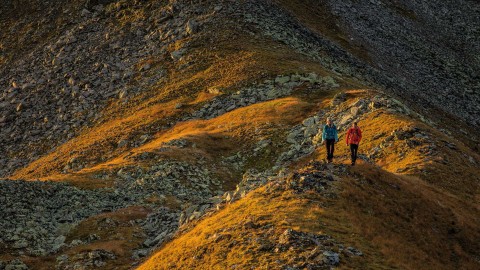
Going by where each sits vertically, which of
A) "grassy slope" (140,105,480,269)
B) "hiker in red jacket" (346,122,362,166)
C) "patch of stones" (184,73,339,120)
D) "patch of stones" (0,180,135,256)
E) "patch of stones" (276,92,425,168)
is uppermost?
"hiker in red jacket" (346,122,362,166)

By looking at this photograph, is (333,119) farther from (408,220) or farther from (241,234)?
(241,234)

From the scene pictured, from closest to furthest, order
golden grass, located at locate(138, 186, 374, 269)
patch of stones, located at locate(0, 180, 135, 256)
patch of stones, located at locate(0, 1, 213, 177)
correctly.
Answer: golden grass, located at locate(138, 186, 374, 269) < patch of stones, located at locate(0, 180, 135, 256) < patch of stones, located at locate(0, 1, 213, 177)

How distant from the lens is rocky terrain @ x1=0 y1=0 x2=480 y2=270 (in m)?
31.4

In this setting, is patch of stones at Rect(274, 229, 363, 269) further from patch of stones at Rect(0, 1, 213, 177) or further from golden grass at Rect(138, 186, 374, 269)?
patch of stones at Rect(0, 1, 213, 177)

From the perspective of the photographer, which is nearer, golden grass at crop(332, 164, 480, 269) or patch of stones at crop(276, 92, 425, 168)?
golden grass at crop(332, 164, 480, 269)

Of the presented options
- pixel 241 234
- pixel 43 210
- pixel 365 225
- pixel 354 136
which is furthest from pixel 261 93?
pixel 241 234

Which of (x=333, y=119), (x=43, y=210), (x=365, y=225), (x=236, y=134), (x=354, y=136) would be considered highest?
(x=354, y=136)

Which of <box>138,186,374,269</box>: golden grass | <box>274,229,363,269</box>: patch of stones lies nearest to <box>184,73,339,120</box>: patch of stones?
<box>138,186,374,269</box>: golden grass

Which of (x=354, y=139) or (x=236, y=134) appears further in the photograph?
(x=236, y=134)

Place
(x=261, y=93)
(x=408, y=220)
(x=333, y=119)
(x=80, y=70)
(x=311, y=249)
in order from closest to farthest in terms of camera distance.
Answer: (x=311, y=249), (x=408, y=220), (x=333, y=119), (x=261, y=93), (x=80, y=70)

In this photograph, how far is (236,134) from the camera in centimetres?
5834

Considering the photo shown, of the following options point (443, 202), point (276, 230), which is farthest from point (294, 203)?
point (443, 202)

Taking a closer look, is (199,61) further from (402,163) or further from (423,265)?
(423,265)

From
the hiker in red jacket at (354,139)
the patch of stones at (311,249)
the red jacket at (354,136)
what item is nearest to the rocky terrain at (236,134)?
the patch of stones at (311,249)
